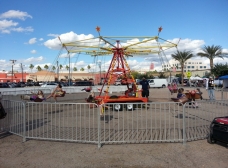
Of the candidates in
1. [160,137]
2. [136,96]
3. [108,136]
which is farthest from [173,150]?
[136,96]

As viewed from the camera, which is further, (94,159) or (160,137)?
(160,137)

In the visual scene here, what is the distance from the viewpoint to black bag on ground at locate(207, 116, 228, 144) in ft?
17.4

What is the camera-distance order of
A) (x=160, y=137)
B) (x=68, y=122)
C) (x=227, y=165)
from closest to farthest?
1. (x=227, y=165)
2. (x=160, y=137)
3. (x=68, y=122)

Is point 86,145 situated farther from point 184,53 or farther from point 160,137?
point 184,53

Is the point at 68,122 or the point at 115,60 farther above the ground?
the point at 115,60

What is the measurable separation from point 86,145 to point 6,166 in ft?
6.46

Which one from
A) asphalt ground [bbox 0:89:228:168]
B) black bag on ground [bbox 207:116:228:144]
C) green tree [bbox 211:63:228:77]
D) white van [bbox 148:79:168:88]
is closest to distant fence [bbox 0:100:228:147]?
asphalt ground [bbox 0:89:228:168]

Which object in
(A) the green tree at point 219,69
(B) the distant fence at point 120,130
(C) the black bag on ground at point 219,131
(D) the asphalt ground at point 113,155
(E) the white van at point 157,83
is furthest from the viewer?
(A) the green tree at point 219,69

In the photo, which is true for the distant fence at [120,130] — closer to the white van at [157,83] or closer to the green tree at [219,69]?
the white van at [157,83]

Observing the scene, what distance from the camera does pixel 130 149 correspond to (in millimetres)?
5488

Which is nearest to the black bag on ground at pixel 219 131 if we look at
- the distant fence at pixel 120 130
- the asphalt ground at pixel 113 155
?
the asphalt ground at pixel 113 155

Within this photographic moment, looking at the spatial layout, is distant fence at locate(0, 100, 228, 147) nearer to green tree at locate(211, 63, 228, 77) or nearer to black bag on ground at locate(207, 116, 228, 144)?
black bag on ground at locate(207, 116, 228, 144)

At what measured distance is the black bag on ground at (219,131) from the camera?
530cm

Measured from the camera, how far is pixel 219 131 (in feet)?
17.9
